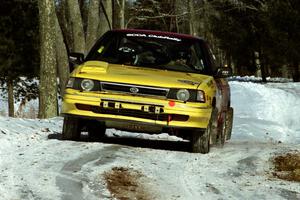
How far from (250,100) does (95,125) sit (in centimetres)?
1548

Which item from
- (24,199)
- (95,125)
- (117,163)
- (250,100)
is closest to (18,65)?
(250,100)

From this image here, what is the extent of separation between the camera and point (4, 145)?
7824 mm

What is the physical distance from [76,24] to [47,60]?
3759 mm

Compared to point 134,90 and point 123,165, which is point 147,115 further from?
point 123,165

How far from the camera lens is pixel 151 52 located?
9.35m

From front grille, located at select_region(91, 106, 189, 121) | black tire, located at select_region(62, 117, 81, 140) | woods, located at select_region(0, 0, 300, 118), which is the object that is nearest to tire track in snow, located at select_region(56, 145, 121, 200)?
Answer: front grille, located at select_region(91, 106, 189, 121)

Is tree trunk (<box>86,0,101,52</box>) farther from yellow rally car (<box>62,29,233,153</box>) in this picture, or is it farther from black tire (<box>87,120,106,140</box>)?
yellow rally car (<box>62,29,233,153</box>)

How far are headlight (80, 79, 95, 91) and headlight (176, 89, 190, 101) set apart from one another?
1107 mm

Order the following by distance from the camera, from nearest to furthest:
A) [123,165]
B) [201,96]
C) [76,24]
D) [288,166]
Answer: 1. [123,165]
2. [288,166]
3. [201,96]
4. [76,24]

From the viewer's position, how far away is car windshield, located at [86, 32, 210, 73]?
30.0 ft

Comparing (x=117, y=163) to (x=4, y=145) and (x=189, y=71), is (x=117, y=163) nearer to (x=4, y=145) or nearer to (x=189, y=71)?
(x=4, y=145)

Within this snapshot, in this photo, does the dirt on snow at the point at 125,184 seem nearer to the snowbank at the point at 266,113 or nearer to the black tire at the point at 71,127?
the black tire at the point at 71,127

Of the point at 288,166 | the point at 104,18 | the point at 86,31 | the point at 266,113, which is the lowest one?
the point at 266,113

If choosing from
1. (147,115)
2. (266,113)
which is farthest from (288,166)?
(266,113)
